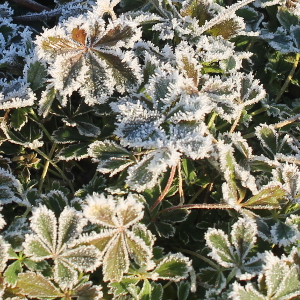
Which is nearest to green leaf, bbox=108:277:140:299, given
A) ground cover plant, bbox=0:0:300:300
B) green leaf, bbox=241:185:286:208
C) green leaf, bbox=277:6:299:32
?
ground cover plant, bbox=0:0:300:300

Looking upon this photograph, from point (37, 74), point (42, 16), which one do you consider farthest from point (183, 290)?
point (42, 16)

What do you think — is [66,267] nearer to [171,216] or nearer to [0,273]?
[0,273]

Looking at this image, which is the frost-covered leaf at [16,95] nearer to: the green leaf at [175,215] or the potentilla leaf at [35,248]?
the potentilla leaf at [35,248]

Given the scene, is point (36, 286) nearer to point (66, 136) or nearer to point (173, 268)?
point (173, 268)

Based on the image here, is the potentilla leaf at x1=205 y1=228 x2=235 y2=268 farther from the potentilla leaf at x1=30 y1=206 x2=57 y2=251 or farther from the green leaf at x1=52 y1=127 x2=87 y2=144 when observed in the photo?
the green leaf at x1=52 y1=127 x2=87 y2=144

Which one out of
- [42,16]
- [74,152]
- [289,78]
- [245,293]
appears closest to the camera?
[245,293]

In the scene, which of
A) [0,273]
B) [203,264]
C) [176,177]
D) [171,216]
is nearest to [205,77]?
[176,177]
